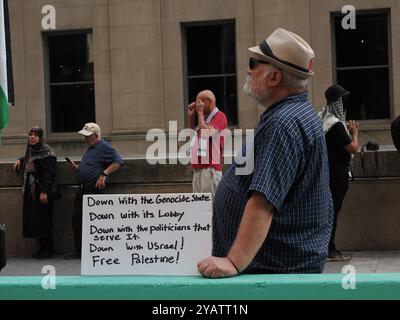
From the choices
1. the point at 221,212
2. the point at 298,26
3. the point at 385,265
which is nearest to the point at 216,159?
the point at 385,265

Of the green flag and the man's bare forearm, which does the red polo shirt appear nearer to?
the green flag

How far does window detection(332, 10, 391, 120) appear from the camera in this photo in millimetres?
17672

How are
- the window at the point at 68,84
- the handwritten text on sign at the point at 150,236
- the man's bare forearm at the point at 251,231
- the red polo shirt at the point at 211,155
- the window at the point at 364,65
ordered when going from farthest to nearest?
the window at the point at 68,84 < the window at the point at 364,65 < the red polo shirt at the point at 211,155 < the handwritten text on sign at the point at 150,236 < the man's bare forearm at the point at 251,231

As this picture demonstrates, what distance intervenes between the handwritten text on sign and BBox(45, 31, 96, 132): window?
1637 cm

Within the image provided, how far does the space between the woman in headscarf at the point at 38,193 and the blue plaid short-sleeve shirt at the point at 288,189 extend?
264 inches

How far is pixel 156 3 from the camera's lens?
1809 centimetres

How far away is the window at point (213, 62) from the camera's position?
18.2m

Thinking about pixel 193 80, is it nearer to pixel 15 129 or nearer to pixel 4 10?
pixel 15 129

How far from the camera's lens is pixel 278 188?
2.79 meters

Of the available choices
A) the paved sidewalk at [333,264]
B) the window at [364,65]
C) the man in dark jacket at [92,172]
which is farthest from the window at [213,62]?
the paved sidewalk at [333,264]

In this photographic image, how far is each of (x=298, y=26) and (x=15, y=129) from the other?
713 cm

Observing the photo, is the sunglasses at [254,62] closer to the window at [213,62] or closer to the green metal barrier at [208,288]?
the green metal barrier at [208,288]

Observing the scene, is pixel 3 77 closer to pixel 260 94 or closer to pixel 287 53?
pixel 260 94

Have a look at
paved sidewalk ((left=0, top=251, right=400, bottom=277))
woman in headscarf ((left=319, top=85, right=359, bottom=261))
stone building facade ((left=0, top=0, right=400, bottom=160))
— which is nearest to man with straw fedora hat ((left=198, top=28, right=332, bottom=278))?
paved sidewalk ((left=0, top=251, right=400, bottom=277))
